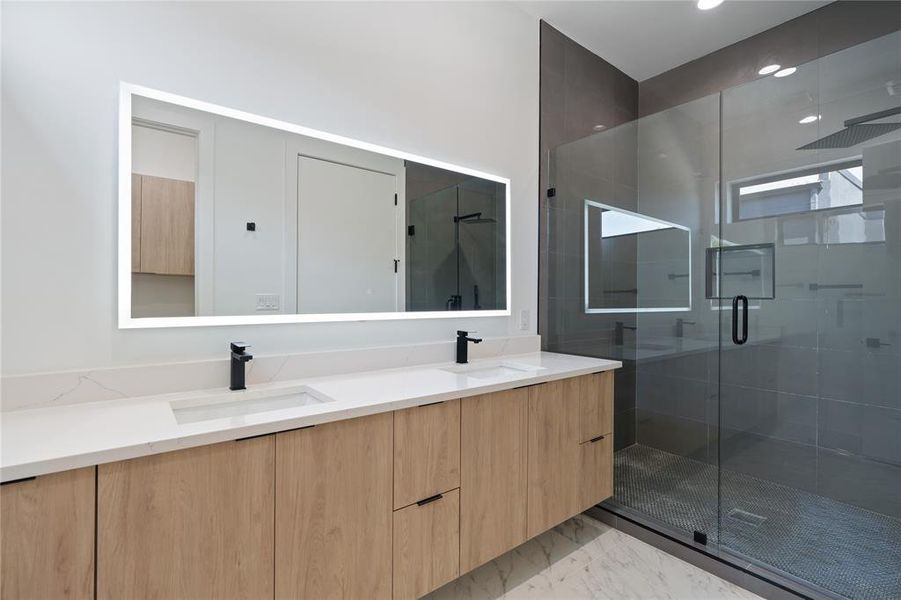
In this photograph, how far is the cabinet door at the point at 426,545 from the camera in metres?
1.32

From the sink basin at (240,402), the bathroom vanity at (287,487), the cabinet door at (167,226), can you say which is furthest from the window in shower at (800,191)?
the cabinet door at (167,226)

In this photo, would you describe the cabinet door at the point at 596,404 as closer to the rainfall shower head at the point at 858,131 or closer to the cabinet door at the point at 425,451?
the cabinet door at the point at 425,451

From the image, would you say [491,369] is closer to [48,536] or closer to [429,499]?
[429,499]

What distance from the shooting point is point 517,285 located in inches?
95.0

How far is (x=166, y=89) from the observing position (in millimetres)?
1372

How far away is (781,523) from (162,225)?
9.49 feet

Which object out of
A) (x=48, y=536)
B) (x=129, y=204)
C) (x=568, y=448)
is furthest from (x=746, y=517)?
(x=129, y=204)

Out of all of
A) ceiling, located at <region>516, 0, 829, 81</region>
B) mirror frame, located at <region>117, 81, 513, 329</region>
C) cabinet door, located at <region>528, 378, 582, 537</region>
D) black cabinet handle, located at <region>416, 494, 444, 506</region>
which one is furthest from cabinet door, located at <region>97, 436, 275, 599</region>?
ceiling, located at <region>516, 0, 829, 81</region>

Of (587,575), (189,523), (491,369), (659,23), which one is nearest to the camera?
(189,523)

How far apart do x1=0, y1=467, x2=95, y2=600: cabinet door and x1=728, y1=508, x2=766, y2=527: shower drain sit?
2.45 m

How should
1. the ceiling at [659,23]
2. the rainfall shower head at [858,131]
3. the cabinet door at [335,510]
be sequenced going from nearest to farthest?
1. the cabinet door at [335,510]
2. the rainfall shower head at [858,131]
3. the ceiling at [659,23]

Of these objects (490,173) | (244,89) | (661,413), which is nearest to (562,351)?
(661,413)

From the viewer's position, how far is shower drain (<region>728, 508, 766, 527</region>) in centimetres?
199

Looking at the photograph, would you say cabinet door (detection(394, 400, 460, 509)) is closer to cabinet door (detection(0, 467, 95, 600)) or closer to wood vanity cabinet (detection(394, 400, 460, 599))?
wood vanity cabinet (detection(394, 400, 460, 599))
